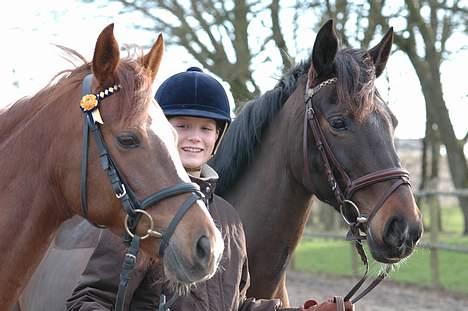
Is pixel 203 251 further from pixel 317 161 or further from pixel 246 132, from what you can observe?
pixel 246 132

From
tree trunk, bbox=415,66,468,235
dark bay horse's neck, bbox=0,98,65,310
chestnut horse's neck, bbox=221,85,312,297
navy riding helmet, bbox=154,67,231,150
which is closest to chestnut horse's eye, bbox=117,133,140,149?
dark bay horse's neck, bbox=0,98,65,310

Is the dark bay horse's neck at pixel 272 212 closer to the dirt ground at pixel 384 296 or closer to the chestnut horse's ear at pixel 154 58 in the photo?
the chestnut horse's ear at pixel 154 58

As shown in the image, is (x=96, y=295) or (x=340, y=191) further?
(x=340, y=191)

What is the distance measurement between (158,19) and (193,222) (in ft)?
32.8

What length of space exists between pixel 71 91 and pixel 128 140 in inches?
12.6

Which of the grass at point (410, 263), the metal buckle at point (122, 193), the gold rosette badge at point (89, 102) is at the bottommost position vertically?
the grass at point (410, 263)

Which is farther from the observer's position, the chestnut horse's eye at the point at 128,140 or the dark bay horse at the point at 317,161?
the dark bay horse at the point at 317,161

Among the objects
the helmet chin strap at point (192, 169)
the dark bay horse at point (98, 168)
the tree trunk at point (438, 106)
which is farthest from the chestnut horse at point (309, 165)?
the tree trunk at point (438, 106)

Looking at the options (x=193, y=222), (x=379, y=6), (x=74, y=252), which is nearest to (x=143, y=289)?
(x=193, y=222)

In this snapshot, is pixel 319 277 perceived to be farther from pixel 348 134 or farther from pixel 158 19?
pixel 348 134

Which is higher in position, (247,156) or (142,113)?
(142,113)

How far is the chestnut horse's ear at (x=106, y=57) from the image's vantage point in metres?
2.52

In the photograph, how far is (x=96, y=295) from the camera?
2.78m

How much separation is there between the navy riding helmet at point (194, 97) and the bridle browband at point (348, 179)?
1.61ft
